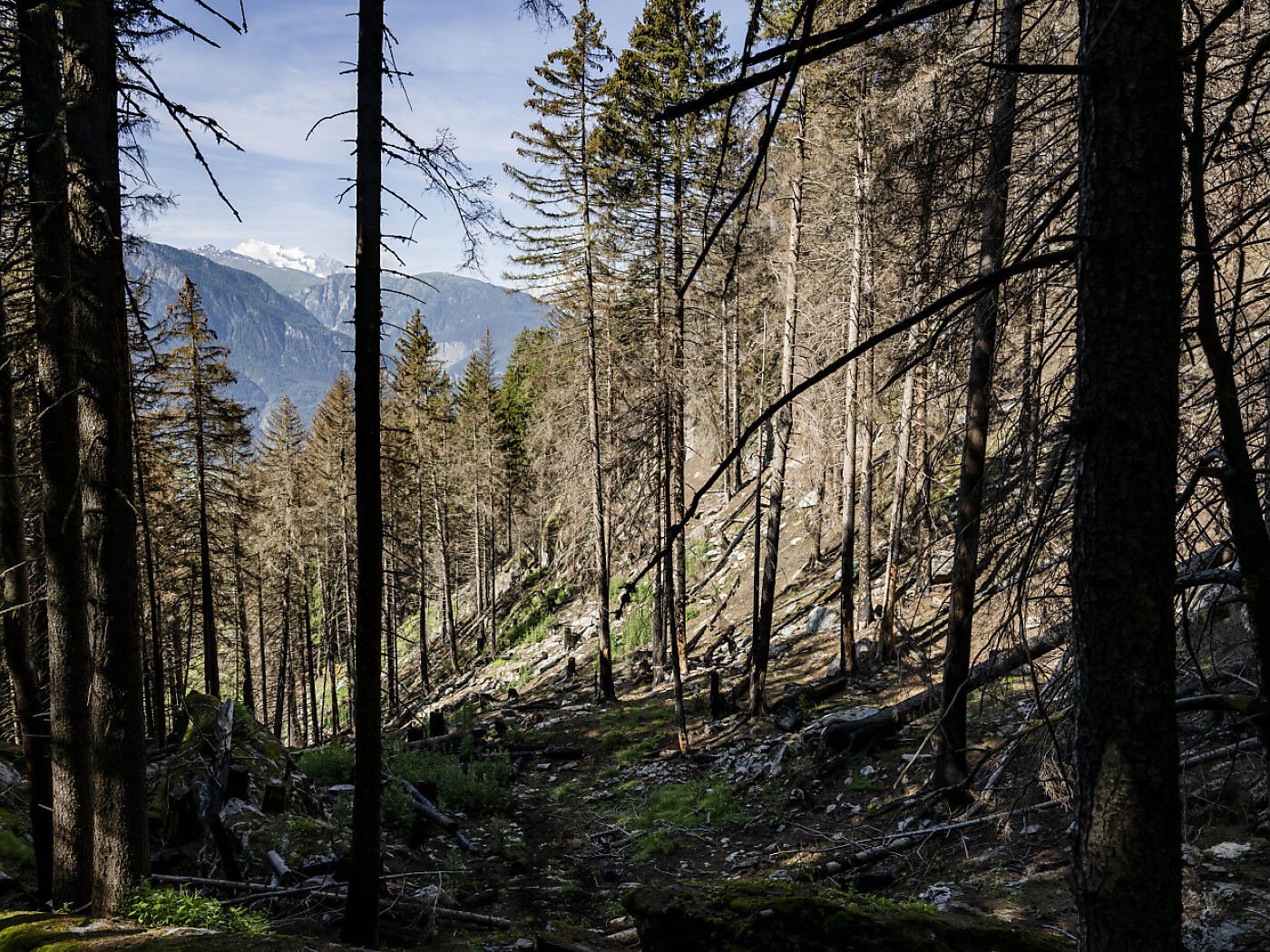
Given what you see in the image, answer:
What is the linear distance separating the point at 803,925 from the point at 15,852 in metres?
9.29

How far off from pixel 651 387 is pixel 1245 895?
12522mm

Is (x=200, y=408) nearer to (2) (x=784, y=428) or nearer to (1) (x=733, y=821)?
(2) (x=784, y=428)

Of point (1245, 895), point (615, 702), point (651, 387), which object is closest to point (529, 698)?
point (615, 702)

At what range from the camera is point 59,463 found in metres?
5.77

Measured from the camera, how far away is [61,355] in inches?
216

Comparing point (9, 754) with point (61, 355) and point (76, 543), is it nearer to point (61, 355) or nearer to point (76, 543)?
point (76, 543)

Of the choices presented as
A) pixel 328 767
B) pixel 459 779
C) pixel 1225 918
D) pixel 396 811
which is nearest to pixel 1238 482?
pixel 1225 918

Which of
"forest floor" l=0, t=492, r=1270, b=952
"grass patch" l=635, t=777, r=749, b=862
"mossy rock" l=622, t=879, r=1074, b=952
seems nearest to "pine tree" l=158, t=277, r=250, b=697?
"forest floor" l=0, t=492, r=1270, b=952

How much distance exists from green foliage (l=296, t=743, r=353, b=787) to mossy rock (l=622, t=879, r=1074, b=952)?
907 centimetres

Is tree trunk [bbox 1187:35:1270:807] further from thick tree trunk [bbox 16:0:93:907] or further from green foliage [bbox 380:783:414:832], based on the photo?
green foliage [bbox 380:783:414:832]

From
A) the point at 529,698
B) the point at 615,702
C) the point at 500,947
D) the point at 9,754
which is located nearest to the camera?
the point at 500,947

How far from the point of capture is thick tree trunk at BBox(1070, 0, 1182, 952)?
157cm

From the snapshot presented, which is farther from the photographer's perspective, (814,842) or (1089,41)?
(814,842)

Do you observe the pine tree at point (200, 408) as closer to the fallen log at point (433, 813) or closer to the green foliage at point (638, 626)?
the fallen log at point (433, 813)
